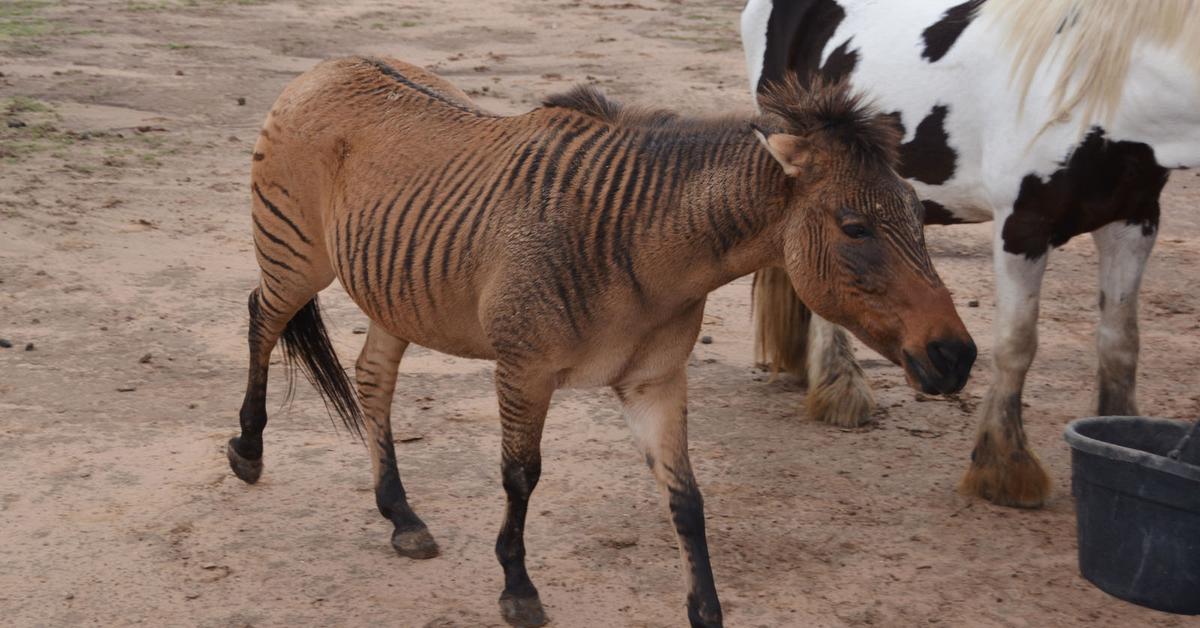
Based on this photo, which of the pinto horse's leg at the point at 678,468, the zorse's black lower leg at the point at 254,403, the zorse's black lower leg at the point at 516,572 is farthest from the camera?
the zorse's black lower leg at the point at 254,403

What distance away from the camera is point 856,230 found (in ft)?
9.92

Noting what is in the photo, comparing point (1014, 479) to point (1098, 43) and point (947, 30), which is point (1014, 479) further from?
point (947, 30)

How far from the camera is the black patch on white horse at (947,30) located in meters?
4.93

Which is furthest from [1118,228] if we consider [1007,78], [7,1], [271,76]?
[7,1]

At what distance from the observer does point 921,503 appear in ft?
15.6

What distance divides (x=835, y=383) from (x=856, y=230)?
253 centimetres

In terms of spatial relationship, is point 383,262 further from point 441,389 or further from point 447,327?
point 441,389

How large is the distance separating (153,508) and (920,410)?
316 cm

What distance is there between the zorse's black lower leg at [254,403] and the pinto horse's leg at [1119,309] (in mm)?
2955

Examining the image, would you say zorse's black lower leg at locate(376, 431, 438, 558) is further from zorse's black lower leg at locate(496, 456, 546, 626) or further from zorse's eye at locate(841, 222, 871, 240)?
zorse's eye at locate(841, 222, 871, 240)

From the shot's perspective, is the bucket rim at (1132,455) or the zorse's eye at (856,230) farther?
the bucket rim at (1132,455)

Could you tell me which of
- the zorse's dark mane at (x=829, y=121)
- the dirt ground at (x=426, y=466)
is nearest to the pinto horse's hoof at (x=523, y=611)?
the dirt ground at (x=426, y=466)

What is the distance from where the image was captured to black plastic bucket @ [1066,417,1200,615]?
3502 millimetres

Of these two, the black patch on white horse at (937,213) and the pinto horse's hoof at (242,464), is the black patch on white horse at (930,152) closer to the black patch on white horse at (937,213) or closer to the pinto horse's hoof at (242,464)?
the black patch on white horse at (937,213)
